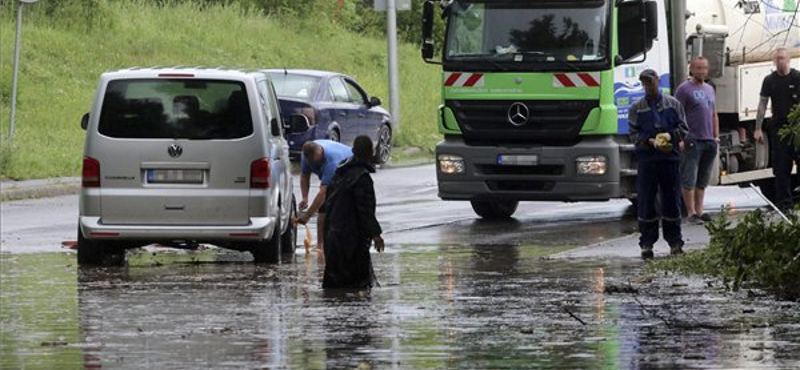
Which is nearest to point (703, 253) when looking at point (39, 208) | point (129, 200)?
point (129, 200)

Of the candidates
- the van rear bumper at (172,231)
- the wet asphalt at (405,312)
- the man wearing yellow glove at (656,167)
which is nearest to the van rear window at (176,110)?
the van rear bumper at (172,231)

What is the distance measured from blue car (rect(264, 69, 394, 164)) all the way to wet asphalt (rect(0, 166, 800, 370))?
11.2m

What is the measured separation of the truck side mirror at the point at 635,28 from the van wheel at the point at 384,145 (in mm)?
13205

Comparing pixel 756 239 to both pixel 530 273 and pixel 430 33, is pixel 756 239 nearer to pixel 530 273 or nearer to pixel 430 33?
pixel 530 273

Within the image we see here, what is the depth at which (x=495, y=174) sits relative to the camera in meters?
23.4

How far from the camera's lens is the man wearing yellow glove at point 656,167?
63.2 ft

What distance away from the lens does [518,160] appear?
23.2m

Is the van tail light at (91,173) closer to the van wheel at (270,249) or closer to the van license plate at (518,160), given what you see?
the van wheel at (270,249)

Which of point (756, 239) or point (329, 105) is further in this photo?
point (329, 105)

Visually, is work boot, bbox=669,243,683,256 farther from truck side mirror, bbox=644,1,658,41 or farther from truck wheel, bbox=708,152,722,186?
truck wheel, bbox=708,152,722,186

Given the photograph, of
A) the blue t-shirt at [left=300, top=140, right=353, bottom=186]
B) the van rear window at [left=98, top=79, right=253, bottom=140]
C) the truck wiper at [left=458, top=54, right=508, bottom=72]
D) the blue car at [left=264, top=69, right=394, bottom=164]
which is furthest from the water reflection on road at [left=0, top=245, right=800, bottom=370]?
the blue car at [left=264, top=69, right=394, bottom=164]

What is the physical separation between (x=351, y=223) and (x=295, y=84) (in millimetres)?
18214

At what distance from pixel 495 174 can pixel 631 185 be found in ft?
4.93

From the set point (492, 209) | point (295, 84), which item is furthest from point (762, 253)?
point (295, 84)
